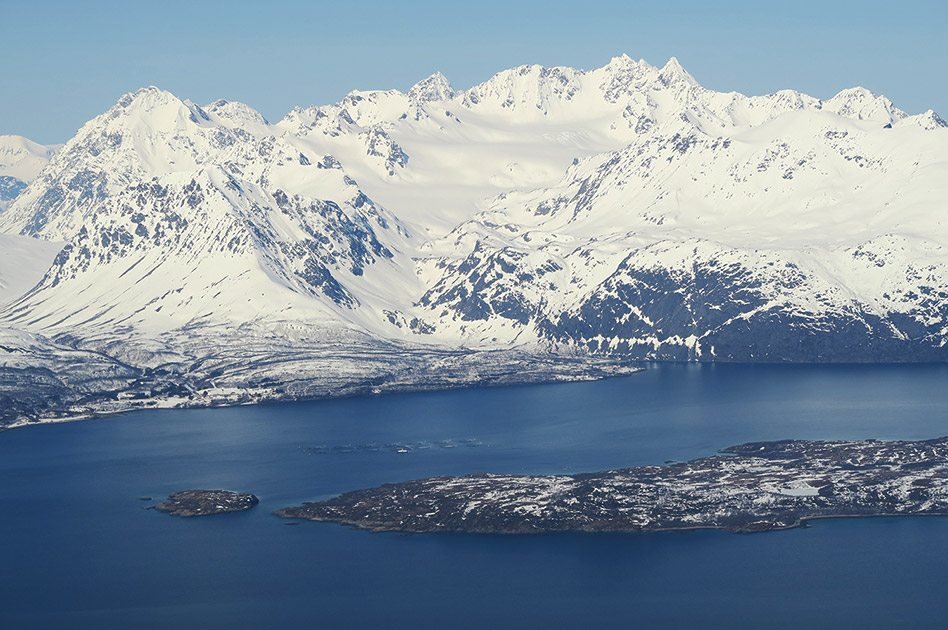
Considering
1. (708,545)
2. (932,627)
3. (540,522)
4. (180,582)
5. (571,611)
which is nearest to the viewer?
(932,627)

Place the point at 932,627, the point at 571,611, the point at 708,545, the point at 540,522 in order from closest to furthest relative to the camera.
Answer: the point at 932,627 → the point at 571,611 → the point at 708,545 → the point at 540,522

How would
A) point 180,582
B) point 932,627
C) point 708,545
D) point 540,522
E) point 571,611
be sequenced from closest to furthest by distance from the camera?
point 932,627 → point 571,611 → point 180,582 → point 708,545 → point 540,522

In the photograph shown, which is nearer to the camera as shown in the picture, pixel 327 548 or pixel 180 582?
pixel 180 582

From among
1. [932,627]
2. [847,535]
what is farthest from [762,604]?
[847,535]

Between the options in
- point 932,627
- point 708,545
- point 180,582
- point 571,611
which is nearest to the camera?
point 932,627

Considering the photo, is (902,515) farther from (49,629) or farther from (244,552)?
(49,629)

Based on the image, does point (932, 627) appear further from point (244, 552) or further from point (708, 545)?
point (244, 552)

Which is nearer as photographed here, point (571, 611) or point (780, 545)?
point (571, 611)

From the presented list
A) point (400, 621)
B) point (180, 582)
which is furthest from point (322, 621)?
point (180, 582)

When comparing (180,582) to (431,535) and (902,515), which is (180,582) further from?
(902,515)
